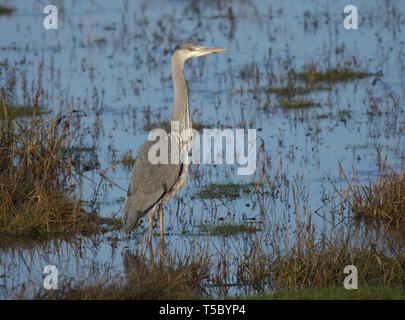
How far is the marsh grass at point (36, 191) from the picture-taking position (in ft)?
25.7

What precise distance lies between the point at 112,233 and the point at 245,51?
9.30m

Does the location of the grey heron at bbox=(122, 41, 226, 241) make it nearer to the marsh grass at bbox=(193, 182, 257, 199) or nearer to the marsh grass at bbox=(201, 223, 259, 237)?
the marsh grass at bbox=(201, 223, 259, 237)

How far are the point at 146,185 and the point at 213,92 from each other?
6269 millimetres

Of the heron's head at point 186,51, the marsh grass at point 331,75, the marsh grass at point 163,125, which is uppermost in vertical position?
the heron's head at point 186,51

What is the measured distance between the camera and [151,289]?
5.98 m

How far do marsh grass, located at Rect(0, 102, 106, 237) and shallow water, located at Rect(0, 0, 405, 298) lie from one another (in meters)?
0.25

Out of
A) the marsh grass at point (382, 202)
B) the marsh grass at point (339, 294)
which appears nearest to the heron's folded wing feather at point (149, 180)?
the marsh grass at point (382, 202)

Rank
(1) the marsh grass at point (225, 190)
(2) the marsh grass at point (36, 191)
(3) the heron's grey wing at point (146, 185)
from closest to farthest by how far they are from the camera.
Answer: (3) the heron's grey wing at point (146, 185), (2) the marsh grass at point (36, 191), (1) the marsh grass at point (225, 190)

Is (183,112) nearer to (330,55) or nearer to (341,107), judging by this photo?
(341,107)

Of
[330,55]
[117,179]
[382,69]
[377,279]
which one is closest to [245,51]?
[330,55]

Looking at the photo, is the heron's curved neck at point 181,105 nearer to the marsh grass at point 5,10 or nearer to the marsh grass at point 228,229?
the marsh grass at point 228,229

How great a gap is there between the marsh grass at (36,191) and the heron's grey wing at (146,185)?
2.04ft

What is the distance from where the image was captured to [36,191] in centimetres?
786

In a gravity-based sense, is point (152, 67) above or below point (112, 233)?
above
